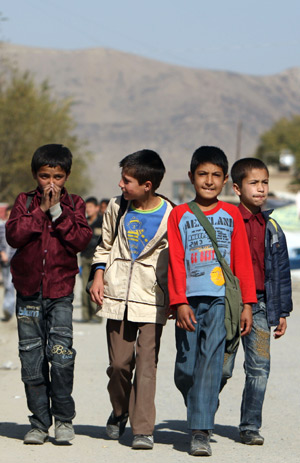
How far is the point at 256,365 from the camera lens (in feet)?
19.1

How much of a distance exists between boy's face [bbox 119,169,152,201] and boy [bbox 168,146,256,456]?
31 cm

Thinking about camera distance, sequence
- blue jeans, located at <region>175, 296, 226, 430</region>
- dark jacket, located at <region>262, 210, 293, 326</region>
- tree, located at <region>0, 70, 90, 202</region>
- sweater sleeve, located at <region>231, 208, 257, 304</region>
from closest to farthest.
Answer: blue jeans, located at <region>175, 296, 226, 430</region>, sweater sleeve, located at <region>231, 208, 257, 304</region>, dark jacket, located at <region>262, 210, 293, 326</region>, tree, located at <region>0, 70, 90, 202</region>

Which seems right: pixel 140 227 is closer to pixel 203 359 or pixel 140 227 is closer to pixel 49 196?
pixel 49 196

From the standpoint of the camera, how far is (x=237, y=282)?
550 centimetres

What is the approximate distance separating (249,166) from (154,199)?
2.19 ft

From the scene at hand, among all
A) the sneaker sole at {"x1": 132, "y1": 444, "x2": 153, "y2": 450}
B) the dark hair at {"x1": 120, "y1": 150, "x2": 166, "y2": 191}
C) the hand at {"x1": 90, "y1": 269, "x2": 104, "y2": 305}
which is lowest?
the sneaker sole at {"x1": 132, "y1": 444, "x2": 153, "y2": 450}

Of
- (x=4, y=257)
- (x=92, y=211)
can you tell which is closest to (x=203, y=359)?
(x=92, y=211)

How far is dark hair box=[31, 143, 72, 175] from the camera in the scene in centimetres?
568

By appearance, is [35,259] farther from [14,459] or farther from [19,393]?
[19,393]

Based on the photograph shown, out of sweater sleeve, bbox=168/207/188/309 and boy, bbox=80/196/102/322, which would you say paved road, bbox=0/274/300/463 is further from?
boy, bbox=80/196/102/322

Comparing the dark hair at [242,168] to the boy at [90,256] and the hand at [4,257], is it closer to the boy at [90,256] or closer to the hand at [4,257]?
the boy at [90,256]

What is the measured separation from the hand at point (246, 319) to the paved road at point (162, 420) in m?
0.72

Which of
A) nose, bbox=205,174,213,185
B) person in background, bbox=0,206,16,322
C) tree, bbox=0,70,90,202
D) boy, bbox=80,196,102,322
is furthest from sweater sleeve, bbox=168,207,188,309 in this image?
tree, bbox=0,70,90,202

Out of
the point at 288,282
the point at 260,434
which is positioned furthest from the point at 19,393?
the point at 288,282
